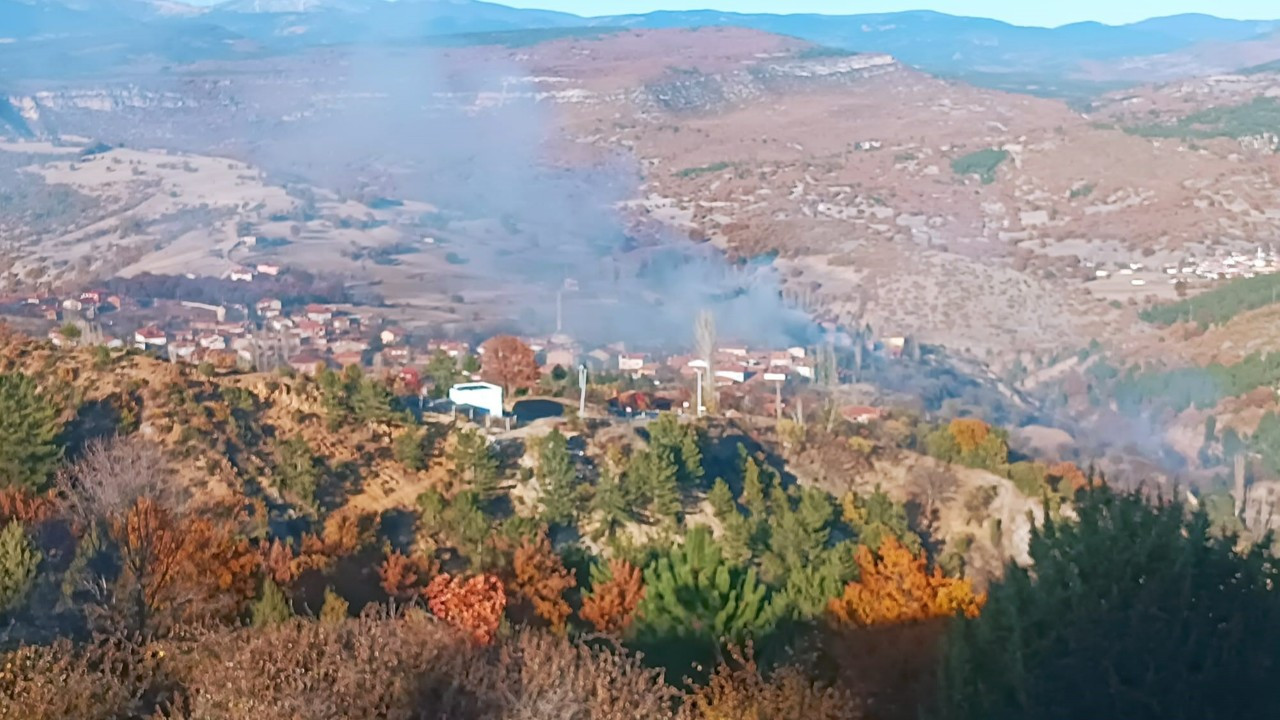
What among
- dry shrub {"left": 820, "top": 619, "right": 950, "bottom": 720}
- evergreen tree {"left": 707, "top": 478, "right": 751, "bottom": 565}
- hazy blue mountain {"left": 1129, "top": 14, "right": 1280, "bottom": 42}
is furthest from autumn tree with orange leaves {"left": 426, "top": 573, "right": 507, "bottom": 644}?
hazy blue mountain {"left": 1129, "top": 14, "right": 1280, "bottom": 42}

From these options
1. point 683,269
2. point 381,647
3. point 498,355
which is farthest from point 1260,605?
point 683,269

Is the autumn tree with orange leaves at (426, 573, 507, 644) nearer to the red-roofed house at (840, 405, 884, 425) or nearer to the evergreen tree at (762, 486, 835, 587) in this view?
the evergreen tree at (762, 486, 835, 587)

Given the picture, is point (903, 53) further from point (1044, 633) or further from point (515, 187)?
point (1044, 633)

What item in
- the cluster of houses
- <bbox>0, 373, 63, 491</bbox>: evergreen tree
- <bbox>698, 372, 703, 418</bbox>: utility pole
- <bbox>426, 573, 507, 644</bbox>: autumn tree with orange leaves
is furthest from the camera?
the cluster of houses

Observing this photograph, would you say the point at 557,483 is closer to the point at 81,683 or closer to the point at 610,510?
the point at 610,510

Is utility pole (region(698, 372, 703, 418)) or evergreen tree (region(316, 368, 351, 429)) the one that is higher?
evergreen tree (region(316, 368, 351, 429))

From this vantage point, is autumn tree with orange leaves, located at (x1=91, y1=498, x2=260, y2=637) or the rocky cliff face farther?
the rocky cliff face
